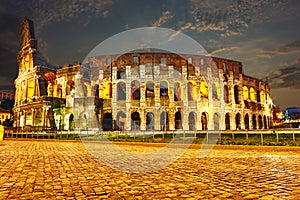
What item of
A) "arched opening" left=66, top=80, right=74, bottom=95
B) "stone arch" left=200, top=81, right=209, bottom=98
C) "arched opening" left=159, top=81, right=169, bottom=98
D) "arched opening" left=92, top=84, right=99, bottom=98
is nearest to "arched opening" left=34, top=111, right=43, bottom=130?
"arched opening" left=66, top=80, right=74, bottom=95

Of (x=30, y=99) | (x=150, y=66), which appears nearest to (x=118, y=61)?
(x=150, y=66)

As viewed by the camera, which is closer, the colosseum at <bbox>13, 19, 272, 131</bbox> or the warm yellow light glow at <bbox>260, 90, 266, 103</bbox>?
the colosseum at <bbox>13, 19, 272, 131</bbox>

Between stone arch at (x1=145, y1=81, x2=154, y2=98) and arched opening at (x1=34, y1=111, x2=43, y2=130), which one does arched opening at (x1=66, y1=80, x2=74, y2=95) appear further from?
stone arch at (x1=145, y1=81, x2=154, y2=98)

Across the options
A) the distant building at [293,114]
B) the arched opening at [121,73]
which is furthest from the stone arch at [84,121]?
the distant building at [293,114]

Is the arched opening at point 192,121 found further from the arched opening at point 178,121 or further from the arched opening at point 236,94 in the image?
the arched opening at point 236,94

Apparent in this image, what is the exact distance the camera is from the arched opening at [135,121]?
3384cm

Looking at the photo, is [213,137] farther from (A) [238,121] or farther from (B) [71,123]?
(A) [238,121]

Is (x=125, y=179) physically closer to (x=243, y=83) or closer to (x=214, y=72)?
(x=214, y=72)

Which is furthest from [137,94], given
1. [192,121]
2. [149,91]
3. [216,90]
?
[216,90]

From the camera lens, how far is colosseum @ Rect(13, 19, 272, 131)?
33.2 metres

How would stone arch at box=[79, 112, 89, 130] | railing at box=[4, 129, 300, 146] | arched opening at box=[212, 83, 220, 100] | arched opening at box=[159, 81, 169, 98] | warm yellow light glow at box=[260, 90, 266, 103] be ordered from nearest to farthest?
railing at box=[4, 129, 300, 146]
stone arch at box=[79, 112, 89, 130]
arched opening at box=[159, 81, 169, 98]
arched opening at box=[212, 83, 220, 100]
warm yellow light glow at box=[260, 90, 266, 103]

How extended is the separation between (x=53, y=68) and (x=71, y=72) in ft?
18.5

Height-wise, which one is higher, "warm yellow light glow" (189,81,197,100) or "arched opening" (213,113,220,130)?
"warm yellow light glow" (189,81,197,100)

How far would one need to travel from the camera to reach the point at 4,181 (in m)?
4.75
